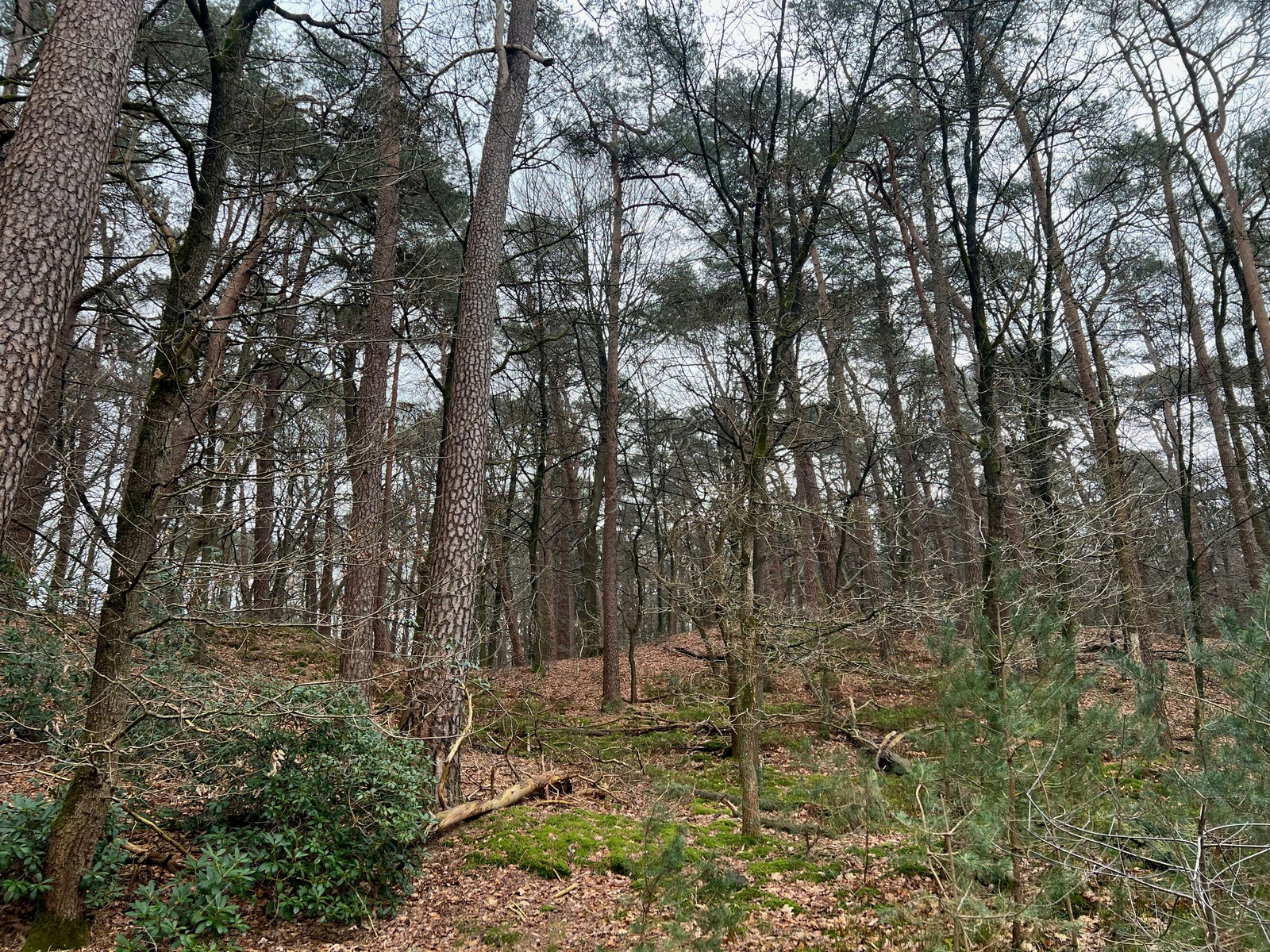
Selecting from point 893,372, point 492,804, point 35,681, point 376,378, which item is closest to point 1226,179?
point 893,372

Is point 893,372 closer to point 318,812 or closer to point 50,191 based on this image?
point 318,812

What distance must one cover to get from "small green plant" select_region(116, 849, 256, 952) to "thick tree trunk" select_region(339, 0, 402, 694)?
198 centimetres

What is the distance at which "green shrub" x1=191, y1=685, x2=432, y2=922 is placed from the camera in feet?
14.2

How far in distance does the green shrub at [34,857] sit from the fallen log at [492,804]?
6.34 ft

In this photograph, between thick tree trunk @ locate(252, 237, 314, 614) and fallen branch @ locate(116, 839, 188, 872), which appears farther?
thick tree trunk @ locate(252, 237, 314, 614)

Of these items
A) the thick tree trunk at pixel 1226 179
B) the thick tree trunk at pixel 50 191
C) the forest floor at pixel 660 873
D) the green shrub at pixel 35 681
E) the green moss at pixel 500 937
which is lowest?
the green moss at pixel 500 937

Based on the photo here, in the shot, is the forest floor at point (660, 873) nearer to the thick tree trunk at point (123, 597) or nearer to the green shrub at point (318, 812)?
the green shrub at point (318, 812)

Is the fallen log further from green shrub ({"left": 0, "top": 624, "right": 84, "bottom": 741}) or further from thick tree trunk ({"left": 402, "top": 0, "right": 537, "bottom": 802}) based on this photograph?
green shrub ({"left": 0, "top": 624, "right": 84, "bottom": 741})

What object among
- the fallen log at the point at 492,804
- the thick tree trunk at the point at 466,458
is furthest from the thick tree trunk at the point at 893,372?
the fallen log at the point at 492,804

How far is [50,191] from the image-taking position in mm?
3590

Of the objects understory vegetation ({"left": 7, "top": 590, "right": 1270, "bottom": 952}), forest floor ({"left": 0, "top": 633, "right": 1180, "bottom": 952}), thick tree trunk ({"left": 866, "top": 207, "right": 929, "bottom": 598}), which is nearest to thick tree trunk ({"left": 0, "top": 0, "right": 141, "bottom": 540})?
understory vegetation ({"left": 7, "top": 590, "right": 1270, "bottom": 952})

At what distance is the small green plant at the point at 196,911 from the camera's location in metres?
3.70

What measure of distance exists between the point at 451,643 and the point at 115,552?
2522 millimetres

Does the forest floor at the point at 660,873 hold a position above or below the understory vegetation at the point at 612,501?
below
